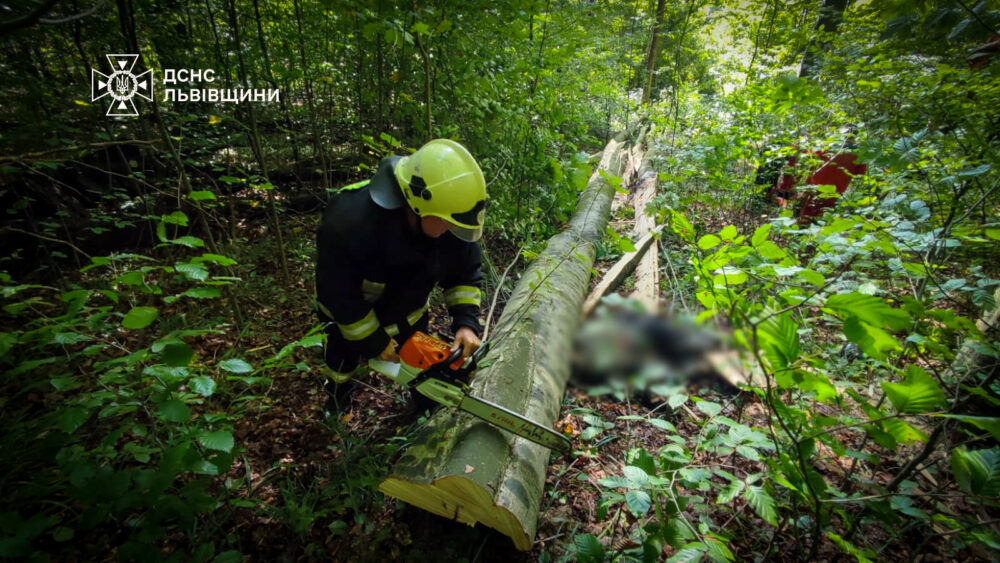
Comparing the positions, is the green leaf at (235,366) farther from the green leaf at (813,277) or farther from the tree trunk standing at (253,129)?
the tree trunk standing at (253,129)

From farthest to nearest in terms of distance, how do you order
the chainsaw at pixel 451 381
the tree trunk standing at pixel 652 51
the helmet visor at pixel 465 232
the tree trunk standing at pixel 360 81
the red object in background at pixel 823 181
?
the tree trunk standing at pixel 652 51
the red object in background at pixel 823 181
the tree trunk standing at pixel 360 81
the helmet visor at pixel 465 232
the chainsaw at pixel 451 381

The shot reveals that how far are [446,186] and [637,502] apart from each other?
5.60 ft

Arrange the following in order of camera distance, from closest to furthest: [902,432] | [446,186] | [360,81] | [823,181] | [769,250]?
[902,432], [769,250], [446,186], [360,81], [823,181]

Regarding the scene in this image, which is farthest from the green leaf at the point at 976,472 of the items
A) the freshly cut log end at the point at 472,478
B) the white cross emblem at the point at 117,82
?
the white cross emblem at the point at 117,82

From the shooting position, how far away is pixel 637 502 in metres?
1.37

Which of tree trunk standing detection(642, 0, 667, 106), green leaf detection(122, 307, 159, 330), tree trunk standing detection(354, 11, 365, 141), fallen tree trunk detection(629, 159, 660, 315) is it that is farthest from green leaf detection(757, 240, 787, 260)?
tree trunk standing detection(642, 0, 667, 106)

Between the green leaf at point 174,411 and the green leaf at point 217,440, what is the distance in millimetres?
152

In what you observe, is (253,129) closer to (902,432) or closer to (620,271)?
(620,271)

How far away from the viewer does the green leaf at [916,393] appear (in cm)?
95

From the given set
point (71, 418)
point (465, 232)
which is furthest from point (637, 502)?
point (71, 418)

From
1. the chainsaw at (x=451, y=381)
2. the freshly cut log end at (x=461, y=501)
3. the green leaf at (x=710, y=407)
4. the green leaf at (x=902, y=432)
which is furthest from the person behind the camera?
the chainsaw at (x=451, y=381)

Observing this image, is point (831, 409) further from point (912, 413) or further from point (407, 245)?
point (407, 245)

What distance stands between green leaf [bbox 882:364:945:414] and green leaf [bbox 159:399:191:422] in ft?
6.98

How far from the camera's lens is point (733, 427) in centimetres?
155
